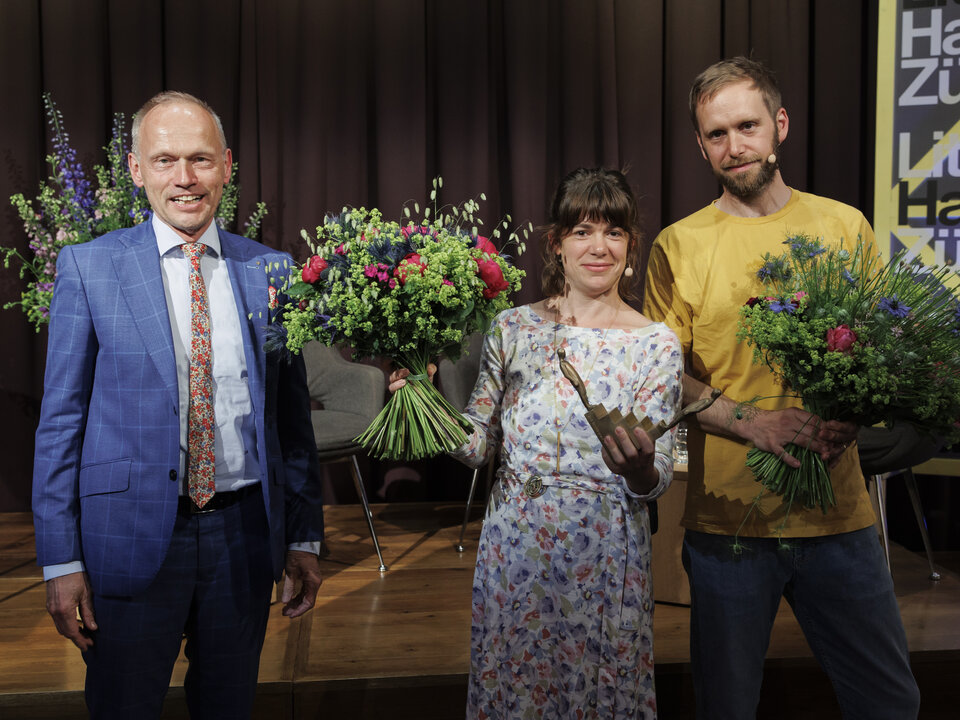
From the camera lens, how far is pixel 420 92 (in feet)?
15.5

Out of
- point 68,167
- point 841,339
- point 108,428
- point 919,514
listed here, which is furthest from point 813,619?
point 68,167

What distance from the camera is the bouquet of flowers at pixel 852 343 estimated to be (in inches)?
A: 63.6

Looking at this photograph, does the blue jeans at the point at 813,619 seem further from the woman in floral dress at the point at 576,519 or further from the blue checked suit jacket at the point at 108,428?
the blue checked suit jacket at the point at 108,428

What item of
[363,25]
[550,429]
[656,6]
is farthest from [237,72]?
[550,429]

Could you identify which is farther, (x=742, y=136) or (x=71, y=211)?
(x=71, y=211)

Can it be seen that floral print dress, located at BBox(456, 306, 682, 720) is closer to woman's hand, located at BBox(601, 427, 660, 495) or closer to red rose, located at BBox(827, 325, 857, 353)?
woman's hand, located at BBox(601, 427, 660, 495)

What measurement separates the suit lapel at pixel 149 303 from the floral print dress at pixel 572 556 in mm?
622

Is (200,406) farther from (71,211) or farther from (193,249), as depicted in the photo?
(71,211)

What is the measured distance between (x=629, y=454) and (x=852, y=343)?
48cm

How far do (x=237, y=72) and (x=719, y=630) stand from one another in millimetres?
4055

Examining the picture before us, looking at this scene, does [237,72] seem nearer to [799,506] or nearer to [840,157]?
[840,157]

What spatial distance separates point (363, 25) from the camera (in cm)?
469

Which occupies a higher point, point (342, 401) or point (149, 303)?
point (149, 303)

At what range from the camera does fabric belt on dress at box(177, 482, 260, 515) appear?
1689mm
